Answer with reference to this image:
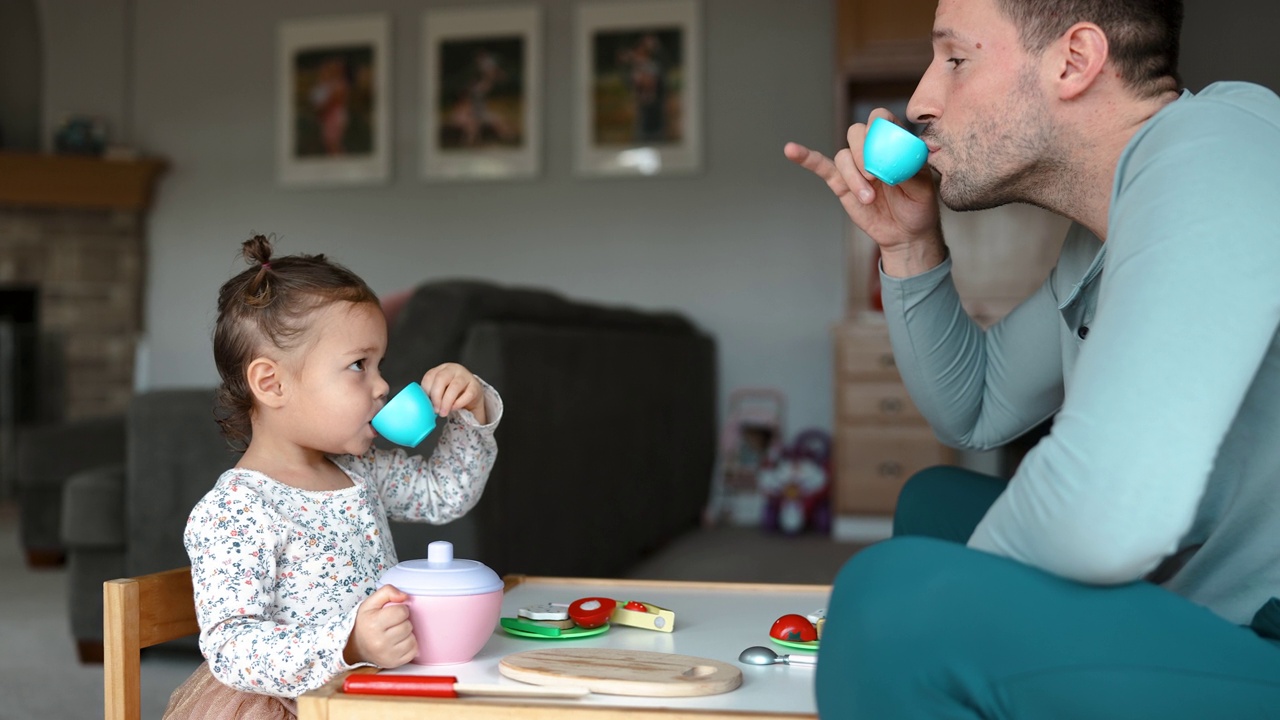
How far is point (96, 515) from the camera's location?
→ 227cm

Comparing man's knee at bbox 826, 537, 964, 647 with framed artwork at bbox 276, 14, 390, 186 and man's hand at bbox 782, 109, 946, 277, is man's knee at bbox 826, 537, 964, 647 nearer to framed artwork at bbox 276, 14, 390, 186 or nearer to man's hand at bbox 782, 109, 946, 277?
man's hand at bbox 782, 109, 946, 277

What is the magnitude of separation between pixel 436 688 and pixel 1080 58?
2.42ft

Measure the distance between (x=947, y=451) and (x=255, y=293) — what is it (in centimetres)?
303

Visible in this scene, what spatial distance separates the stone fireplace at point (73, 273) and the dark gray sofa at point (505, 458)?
2876 millimetres

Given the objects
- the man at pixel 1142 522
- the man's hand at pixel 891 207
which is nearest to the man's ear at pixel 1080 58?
the man at pixel 1142 522

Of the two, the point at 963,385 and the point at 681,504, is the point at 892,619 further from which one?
the point at 681,504

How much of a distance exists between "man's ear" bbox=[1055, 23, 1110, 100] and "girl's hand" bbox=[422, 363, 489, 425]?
2.17ft

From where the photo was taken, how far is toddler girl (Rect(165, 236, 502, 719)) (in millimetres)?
962

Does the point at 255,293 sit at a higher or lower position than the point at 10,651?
higher

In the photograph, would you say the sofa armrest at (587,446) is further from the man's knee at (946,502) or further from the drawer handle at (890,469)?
the man's knee at (946,502)

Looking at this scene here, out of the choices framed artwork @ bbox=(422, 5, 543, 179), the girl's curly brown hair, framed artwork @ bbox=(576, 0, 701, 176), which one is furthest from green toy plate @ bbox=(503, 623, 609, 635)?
framed artwork @ bbox=(422, 5, 543, 179)

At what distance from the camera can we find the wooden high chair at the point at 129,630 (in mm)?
1000

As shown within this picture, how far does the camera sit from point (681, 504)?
13.0 feet

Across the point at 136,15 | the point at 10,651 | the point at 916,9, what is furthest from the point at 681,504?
the point at 136,15
